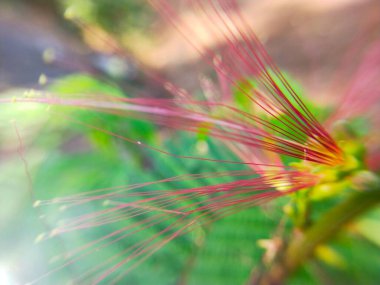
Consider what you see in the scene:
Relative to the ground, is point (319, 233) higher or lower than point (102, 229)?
lower

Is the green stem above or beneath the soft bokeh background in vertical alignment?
beneath

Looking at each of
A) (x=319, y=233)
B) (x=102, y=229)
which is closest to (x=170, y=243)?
(x=102, y=229)

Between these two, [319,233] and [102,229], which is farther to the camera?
[102,229]

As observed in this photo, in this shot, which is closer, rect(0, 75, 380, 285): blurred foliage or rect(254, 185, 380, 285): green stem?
rect(254, 185, 380, 285): green stem

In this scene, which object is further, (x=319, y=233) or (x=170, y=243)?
(x=170, y=243)

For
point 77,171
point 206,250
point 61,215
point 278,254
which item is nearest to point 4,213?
point 77,171

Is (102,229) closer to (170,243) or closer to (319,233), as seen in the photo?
(170,243)

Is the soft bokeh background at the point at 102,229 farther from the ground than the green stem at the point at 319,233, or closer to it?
farther from the ground

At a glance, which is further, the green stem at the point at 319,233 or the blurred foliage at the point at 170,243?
the blurred foliage at the point at 170,243
